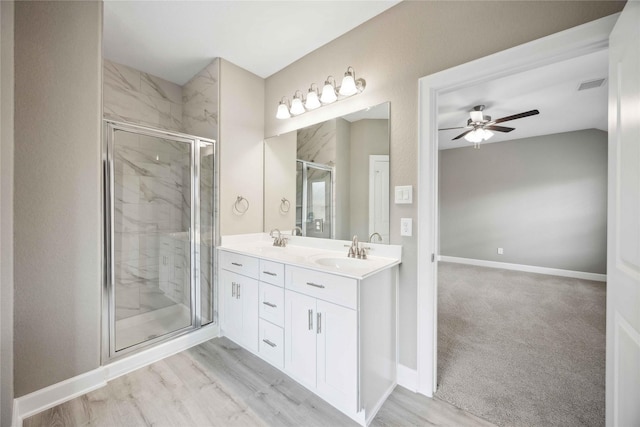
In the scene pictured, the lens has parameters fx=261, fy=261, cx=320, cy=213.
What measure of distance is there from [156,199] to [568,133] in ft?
20.6

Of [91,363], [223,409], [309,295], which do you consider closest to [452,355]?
[309,295]

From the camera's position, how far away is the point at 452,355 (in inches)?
83.3

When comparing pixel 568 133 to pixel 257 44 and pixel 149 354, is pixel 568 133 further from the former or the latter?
pixel 149 354

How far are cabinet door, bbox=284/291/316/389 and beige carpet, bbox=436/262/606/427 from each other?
0.86 meters

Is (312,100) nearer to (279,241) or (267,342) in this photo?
(279,241)

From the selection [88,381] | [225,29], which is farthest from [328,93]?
[88,381]

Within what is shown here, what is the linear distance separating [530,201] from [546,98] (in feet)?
7.66

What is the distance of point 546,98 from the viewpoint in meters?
3.15

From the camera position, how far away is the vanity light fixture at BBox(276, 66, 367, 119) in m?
1.94

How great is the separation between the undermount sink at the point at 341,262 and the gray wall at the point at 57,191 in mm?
1520

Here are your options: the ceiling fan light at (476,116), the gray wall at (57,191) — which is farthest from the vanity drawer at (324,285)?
the ceiling fan light at (476,116)

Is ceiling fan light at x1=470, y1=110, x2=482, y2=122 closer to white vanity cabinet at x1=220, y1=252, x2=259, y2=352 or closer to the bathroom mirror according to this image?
the bathroom mirror

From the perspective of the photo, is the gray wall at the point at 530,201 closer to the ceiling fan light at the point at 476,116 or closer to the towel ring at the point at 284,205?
the ceiling fan light at the point at 476,116

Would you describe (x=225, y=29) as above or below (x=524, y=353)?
above
